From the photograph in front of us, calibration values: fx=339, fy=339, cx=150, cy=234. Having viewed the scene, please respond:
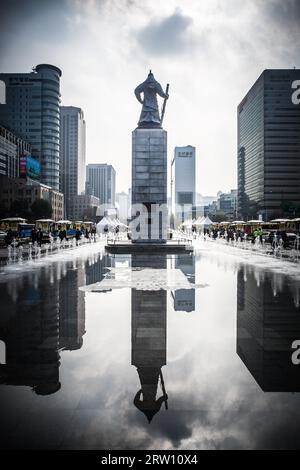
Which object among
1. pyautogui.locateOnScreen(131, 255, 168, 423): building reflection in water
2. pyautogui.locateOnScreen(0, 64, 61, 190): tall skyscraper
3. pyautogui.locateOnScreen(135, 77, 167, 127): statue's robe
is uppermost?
pyautogui.locateOnScreen(0, 64, 61, 190): tall skyscraper

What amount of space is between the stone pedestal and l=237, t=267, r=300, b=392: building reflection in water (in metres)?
22.1

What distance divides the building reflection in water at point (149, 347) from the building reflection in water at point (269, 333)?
1.49 m

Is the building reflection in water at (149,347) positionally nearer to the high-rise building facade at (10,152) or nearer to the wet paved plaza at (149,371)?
the wet paved plaza at (149,371)

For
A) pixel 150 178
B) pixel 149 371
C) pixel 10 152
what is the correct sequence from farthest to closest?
pixel 10 152 → pixel 150 178 → pixel 149 371

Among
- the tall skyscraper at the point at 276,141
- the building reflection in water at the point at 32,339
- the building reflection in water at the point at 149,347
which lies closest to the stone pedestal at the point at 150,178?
the building reflection in water at the point at 32,339

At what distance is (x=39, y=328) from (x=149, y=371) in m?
3.29

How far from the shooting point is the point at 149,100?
119 ft

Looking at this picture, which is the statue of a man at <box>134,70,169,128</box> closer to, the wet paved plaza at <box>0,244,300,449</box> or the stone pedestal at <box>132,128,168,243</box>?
the stone pedestal at <box>132,128,168,243</box>

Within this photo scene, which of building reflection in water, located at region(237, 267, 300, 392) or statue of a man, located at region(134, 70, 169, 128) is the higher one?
statue of a man, located at region(134, 70, 169, 128)

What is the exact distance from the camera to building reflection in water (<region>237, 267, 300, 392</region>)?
17.1 ft

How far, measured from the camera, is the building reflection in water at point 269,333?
17.1 feet

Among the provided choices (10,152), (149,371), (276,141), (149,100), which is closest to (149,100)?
(149,100)

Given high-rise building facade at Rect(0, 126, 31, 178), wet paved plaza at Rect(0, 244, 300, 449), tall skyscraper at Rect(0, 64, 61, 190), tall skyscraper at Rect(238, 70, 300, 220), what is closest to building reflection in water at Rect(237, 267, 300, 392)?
wet paved plaza at Rect(0, 244, 300, 449)

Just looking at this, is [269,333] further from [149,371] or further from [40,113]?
[40,113]
